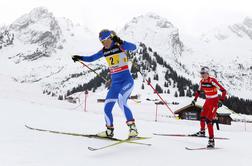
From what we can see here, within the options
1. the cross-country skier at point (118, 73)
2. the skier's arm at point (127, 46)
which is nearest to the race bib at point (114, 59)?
the cross-country skier at point (118, 73)

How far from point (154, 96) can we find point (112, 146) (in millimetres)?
90346

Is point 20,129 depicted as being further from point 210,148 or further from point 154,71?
point 154,71

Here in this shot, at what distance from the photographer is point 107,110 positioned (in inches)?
293

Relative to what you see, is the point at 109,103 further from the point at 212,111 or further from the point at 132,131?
the point at 212,111

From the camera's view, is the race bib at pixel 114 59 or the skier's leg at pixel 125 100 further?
Result: the race bib at pixel 114 59

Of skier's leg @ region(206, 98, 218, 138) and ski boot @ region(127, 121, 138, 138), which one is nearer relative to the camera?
ski boot @ region(127, 121, 138, 138)

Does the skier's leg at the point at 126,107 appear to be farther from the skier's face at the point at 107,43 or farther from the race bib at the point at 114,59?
the skier's face at the point at 107,43

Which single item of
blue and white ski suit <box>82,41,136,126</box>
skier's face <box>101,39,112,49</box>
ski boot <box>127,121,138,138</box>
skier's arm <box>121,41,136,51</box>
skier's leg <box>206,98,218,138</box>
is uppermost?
skier's face <box>101,39,112,49</box>

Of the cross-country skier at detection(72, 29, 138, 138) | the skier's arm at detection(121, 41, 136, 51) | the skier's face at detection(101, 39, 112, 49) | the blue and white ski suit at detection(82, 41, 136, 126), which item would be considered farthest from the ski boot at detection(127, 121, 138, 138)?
the skier's face at detection(101, 39, 112, 49)

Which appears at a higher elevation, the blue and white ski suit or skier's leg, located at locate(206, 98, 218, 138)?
the blue and white ski suit

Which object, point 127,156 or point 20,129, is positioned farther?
point 20,129

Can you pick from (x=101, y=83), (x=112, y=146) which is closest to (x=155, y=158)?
(x=112, y=146)

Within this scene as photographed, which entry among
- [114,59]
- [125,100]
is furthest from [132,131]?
[114,59]

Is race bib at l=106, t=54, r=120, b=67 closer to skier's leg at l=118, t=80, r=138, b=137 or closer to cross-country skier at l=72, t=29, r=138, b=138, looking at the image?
cross-country skier at l=72, t=29, r=138, b=138
